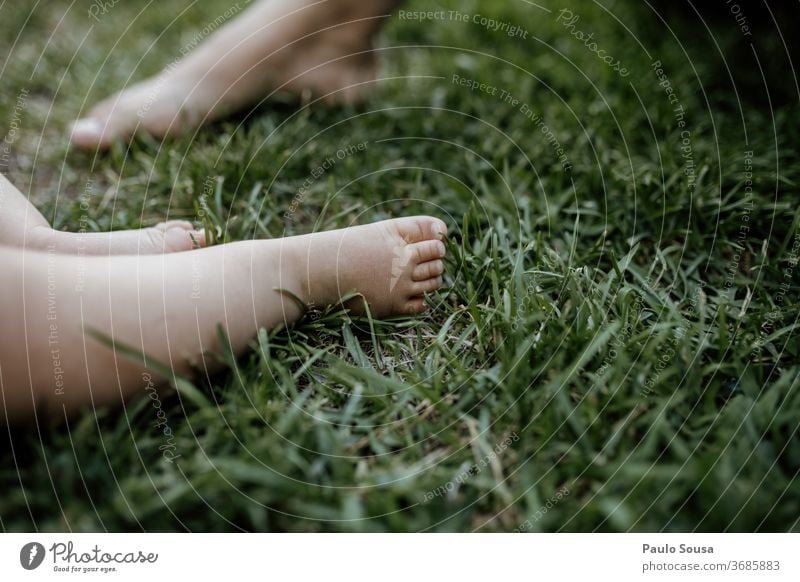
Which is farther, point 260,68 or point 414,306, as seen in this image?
point 260,68

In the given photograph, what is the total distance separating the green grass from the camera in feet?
1.74

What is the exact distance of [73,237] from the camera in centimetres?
72

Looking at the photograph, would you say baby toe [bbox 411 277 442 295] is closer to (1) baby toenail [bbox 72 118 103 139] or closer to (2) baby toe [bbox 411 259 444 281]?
(2) baby toe [bbox 411 259 444 281]

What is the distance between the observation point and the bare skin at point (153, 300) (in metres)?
0.55

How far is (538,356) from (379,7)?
0.81 meters

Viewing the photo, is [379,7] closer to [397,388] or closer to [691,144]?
[691,144]

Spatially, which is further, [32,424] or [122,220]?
[122,220]

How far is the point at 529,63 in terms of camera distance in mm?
1171
